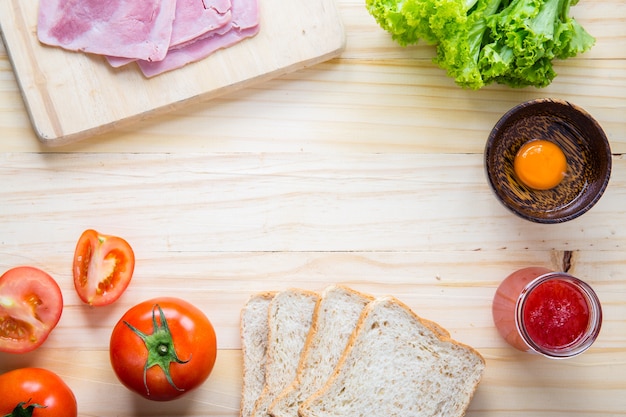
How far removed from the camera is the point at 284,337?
1.87 m

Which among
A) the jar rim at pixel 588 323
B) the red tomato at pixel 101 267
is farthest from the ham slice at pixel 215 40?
the jar rim at pixel 588 323

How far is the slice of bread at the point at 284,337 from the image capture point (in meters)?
1.84

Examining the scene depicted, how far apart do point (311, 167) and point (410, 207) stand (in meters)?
0.29

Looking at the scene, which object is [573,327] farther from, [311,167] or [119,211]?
[119,211]

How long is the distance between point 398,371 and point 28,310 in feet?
3.18

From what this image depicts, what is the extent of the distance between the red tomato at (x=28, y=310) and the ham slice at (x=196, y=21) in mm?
606

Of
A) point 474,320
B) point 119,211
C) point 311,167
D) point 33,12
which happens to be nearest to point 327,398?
point 474,320

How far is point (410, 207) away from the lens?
1968mm

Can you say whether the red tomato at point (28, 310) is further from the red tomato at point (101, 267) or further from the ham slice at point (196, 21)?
the ham slice at point (196, 21)

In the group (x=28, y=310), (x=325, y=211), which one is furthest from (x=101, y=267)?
(x=325, y=211)

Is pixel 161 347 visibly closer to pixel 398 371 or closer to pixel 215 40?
pixel 398 371

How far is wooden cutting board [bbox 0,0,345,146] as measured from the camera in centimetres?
189

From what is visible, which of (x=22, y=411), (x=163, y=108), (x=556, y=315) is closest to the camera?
(x=22, y=411)

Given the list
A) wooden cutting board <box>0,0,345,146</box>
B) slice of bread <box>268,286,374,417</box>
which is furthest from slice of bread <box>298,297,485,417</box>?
wooden cutting board <box>0,0,345,146</box>
